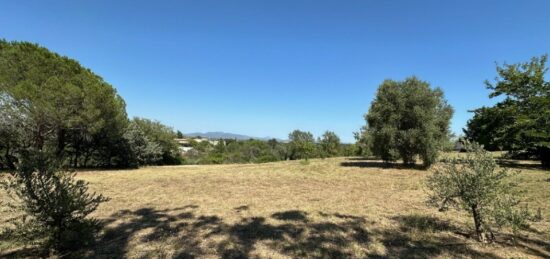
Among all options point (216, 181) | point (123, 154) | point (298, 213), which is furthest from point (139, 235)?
point (123, 154)

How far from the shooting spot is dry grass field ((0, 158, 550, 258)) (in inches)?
163

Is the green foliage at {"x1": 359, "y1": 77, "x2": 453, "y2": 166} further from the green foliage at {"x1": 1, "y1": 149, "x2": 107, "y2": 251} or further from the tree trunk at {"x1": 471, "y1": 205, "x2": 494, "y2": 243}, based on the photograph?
the green foliage at {"x1": 1, "y1": 149, "x2": 107, "y2": 251}

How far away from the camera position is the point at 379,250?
13.7 feet

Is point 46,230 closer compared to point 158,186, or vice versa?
point 46,230

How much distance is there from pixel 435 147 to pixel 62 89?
1852cm

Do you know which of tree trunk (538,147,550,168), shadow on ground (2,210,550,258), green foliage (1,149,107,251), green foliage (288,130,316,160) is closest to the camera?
green foliage (1,149,107,251)

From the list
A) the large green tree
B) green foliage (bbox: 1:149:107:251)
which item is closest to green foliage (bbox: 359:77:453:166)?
green foliage (bbox: 1:149:107:251)

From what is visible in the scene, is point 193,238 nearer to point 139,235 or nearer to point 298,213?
point 139,235

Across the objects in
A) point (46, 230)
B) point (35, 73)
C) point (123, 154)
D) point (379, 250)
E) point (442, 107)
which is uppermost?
point (35, 73)

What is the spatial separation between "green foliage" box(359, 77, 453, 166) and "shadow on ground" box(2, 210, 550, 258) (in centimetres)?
918

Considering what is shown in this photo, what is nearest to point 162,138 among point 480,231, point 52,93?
point 52,93

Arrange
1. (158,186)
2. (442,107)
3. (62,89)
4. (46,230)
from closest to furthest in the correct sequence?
(46,230), (158,186), (62,89), (442,107)

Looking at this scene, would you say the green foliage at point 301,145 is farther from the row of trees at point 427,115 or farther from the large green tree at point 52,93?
the large green tree at point 52,93

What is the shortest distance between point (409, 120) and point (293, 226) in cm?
1149
